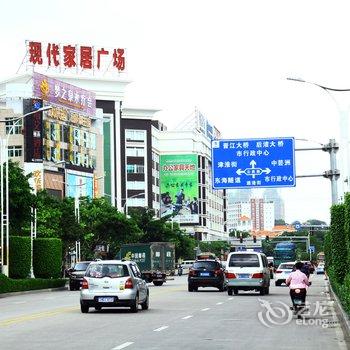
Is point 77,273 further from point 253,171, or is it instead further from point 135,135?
point 135,135

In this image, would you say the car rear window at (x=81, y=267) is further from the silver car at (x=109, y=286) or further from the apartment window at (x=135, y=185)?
the apartment window at (x=135, y=185)

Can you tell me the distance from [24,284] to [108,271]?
25.7 meters

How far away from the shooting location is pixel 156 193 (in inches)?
6319

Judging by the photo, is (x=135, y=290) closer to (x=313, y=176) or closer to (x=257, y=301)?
(x=257, y=301)

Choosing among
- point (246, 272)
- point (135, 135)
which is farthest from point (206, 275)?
point (135, 135)

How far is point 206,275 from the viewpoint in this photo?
47969mm

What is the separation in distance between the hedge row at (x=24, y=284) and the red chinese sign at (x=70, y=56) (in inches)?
2154

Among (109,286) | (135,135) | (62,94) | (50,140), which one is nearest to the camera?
(109,286)

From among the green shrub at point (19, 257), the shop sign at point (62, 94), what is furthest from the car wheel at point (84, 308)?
the shop sign at point (62, 94)

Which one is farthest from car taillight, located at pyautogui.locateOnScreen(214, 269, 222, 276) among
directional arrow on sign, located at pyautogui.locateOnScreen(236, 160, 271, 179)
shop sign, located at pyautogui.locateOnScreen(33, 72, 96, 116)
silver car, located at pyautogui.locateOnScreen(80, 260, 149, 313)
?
shop sign, located at pyautogui.locateOnScreen(33, 72, 96, 116)

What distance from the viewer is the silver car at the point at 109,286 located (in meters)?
27.6

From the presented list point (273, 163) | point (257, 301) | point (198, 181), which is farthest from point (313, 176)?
point (198, 181)

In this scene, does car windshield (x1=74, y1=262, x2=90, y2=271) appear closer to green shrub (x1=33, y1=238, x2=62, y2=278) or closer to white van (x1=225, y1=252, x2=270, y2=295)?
green shrub (x1=33, y1=238, x2=62, y2=278)

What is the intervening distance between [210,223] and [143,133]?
33667 millimetres
